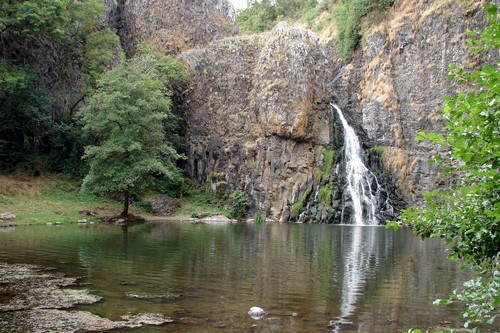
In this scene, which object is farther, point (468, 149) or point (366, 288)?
point (366, 288)

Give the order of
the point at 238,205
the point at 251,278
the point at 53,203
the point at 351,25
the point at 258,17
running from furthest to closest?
the point at 258,17 → the point at 351,25 → the point at 238,205 → the point at 53,203 → the point at 251,278

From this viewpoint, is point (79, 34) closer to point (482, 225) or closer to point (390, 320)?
point (390, 320)

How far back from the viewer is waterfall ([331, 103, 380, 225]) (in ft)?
137

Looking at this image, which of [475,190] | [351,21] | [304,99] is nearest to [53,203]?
[304,99]

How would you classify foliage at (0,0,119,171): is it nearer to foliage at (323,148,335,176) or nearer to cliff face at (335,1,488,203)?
foliage at (323,148,335,176)

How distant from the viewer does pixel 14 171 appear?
37.9 meters

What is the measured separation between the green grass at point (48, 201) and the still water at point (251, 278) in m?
6.28

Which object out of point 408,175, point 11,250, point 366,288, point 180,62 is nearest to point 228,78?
point 180,62

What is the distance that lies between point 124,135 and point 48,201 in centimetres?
757

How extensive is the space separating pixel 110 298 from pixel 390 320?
6.50 metres

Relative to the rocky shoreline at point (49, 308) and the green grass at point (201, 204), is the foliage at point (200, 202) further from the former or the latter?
the rocky shoreline at point (49, 308)

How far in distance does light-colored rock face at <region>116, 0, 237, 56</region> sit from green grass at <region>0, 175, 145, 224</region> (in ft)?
74.4

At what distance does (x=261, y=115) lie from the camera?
1870 inches

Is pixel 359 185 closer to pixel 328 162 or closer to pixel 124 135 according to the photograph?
pixel 328 162
